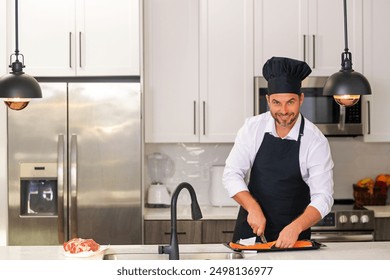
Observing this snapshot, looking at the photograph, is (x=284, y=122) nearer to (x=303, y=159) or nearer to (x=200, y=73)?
(x=303, y=159)

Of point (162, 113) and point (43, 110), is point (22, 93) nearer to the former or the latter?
point (43, 110)

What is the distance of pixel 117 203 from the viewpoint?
189 inches

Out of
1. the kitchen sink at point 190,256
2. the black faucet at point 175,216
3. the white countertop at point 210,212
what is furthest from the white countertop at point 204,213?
the black faucet at point 175,216

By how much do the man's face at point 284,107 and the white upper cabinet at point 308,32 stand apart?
1.53 metres

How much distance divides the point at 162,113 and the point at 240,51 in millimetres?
692

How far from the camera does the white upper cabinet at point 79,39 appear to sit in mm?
4832

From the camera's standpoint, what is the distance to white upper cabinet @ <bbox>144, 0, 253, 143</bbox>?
504 centimetres

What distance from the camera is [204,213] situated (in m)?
4.96

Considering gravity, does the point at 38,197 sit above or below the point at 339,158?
below

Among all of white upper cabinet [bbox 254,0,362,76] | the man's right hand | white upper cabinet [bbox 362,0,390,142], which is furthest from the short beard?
white upper cabinet [bbox 362,0,390,142]

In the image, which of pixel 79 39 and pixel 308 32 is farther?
pixel 308 32

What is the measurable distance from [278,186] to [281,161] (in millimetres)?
135

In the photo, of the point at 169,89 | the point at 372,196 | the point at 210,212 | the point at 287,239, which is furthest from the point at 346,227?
the point at 287,239

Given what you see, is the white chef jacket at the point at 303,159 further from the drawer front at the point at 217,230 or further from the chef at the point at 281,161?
the drawer front at the point at 217,230
